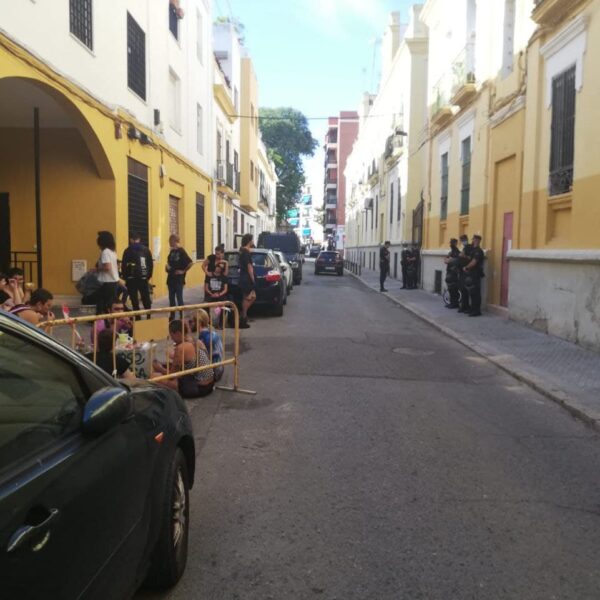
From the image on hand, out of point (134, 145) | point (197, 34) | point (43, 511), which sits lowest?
point (43, 511)

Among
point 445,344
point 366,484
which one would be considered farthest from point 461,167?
point 366,484

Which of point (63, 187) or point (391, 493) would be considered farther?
point (63, 187)

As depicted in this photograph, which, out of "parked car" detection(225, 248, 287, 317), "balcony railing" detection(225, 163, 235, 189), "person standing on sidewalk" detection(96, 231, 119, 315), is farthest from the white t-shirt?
"balcony railing" detection(225, 163, 235, 189)

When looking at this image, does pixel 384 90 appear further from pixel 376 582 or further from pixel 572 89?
pixel 376 582

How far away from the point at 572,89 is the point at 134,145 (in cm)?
923

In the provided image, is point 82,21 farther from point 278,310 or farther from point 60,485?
point 60,485

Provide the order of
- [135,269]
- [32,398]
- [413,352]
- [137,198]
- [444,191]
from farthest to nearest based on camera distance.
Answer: [444,191] → [137,198] → [135,269] → [413,352] → [32,398]

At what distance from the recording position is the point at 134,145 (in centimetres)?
1427

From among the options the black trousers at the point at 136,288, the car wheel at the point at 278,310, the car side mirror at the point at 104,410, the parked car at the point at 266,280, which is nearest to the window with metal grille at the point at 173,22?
the parked car at the point at 266,280

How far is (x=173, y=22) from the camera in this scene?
18.5 m

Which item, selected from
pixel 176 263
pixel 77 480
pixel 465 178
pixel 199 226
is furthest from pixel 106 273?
pixel 199 226

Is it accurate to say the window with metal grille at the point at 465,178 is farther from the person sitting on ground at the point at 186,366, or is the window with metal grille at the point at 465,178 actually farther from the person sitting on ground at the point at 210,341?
the person sitting on ground at the point at 186,366

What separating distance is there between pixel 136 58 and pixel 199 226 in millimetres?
8718

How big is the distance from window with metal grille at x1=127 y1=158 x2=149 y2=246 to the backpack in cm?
266
